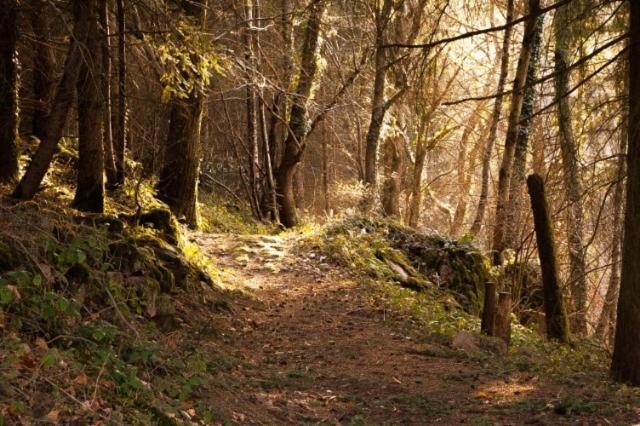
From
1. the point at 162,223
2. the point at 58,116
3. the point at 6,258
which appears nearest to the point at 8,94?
the point at 58,116

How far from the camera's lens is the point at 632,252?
6.51 m

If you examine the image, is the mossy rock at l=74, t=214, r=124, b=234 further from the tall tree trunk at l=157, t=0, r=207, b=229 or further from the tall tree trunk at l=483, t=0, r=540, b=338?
the tall tree trunk at l=483, t=0, r=540, b=338

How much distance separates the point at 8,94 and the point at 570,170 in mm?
6701

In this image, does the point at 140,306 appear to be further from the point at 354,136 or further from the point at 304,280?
the point at 354,136

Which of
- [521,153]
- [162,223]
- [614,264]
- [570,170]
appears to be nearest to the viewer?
[570,170]

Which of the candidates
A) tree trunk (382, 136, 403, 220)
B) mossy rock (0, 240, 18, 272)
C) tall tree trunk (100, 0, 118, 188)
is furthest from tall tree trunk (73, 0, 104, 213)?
tree trunk (382, 136, 403, 220)

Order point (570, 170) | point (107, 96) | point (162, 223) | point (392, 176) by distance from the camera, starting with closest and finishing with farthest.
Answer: point (107, 96) → point (570, 170) → point (162, 223) → point (392, 176)

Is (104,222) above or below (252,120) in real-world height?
below

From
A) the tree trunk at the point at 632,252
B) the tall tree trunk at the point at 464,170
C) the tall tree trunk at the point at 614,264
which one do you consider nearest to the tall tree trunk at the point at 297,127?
the tall tree trunk at the point at 614,264

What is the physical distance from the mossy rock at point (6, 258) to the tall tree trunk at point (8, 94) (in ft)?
10.0

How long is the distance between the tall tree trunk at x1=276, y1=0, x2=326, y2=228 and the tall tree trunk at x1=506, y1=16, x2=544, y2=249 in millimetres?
4700

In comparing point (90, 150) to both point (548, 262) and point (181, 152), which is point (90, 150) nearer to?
point (181, 152)

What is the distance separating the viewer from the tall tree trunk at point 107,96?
7.57m

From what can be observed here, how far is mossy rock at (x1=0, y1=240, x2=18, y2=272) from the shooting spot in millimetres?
4926
